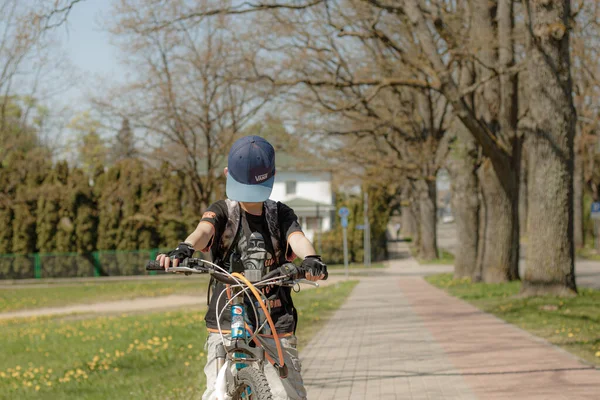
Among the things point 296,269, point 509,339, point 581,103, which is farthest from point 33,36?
point 581,103

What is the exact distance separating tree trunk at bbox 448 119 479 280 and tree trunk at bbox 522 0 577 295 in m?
6.40

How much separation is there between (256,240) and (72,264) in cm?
4141

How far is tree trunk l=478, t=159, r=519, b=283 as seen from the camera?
20188 millimetres

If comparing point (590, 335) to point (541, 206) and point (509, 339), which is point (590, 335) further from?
point (541, 206)

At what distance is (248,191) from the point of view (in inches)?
153

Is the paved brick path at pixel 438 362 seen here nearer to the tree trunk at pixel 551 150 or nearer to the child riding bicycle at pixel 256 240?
the tree trunk at pixel 551 150

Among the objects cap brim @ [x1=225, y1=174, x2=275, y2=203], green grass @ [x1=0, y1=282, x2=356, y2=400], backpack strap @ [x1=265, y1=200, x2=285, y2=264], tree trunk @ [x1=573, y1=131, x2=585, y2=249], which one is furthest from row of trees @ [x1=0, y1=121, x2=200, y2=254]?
cap brim @ [x1=225, y1=174, x2=275, y2=203]

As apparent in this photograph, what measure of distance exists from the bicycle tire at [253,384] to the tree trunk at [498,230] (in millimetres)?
16887

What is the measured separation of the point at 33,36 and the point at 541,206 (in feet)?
30.2

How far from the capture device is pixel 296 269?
3.66 meters

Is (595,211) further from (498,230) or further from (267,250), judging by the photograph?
(267,250)

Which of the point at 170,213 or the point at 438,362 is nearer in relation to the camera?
the point at 438,362

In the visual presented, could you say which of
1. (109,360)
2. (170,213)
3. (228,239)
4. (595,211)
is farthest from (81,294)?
(228,239)

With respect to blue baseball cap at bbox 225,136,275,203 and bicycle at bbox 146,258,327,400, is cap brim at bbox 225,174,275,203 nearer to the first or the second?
blue baseball cap at bbox 225,136,275,203
